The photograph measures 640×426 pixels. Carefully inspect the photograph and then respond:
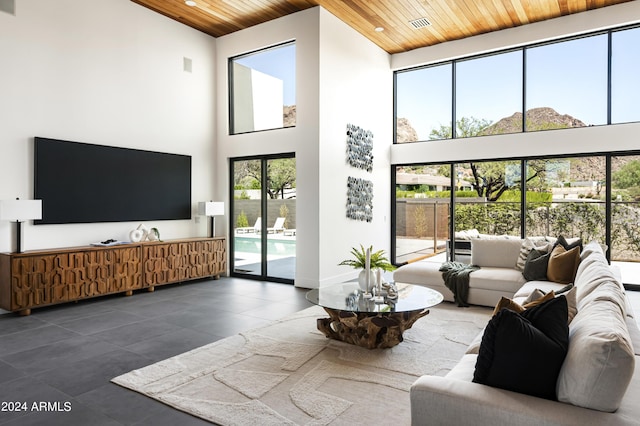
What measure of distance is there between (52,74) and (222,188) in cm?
313

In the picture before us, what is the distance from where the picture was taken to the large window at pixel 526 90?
6.58 meters

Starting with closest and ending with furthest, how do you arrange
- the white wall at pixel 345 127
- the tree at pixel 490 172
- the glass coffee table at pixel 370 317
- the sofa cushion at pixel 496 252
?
the glass coffee table at pixel 370 317, the sofa cushion at pixel 496 252, the white wall at pixel 345 127, the tree at pixel 490 172

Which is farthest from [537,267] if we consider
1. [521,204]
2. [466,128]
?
[466,128]

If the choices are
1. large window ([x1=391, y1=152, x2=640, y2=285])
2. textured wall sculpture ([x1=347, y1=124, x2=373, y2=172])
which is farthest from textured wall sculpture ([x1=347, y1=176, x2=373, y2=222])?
large window ([x1=391, y1=152, x2=640, y2=285])

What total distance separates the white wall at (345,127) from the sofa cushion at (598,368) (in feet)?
16.2

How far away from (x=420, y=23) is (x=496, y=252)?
3916mm

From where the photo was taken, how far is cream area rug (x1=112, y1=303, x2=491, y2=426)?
267 cm

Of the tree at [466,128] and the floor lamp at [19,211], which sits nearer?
the floor lamp at [19,211]

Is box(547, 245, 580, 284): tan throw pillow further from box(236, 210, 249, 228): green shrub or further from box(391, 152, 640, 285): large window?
box(236, 210, 249, 228): green shrub

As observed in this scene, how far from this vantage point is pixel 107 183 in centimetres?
614

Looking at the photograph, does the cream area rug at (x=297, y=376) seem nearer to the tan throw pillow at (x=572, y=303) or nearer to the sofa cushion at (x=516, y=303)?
the sofa cushion at (x=516, y=303)

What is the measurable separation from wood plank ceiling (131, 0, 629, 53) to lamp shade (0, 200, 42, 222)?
3.45 metres

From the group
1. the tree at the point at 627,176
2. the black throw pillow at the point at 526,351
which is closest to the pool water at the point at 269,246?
the tree at the point at 627,176

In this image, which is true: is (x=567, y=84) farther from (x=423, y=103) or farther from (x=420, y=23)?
(x=420, y=23)
